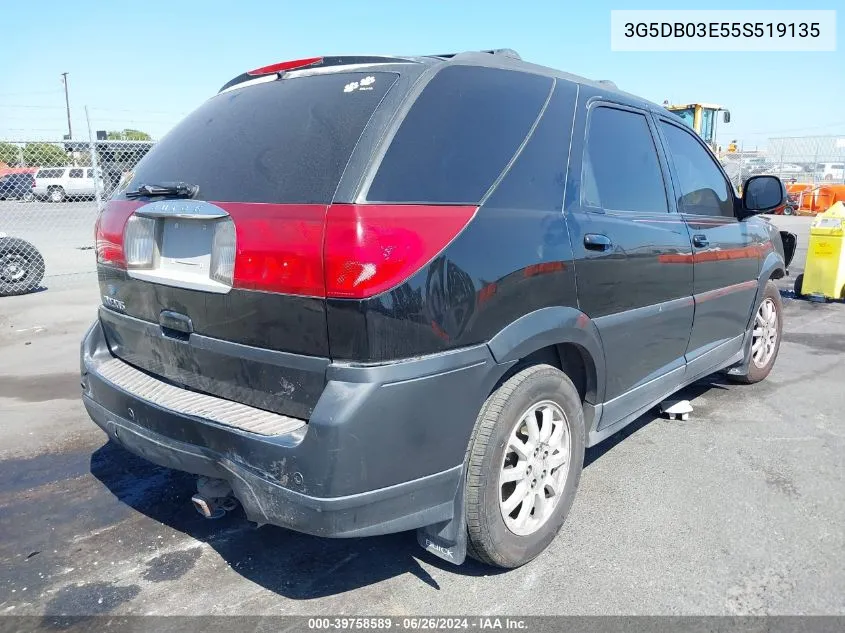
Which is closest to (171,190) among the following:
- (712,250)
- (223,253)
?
(223,253)

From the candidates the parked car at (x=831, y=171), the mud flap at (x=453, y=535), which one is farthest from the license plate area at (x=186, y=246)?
the parked car at (x=831, y=171)

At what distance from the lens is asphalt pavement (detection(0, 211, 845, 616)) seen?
2.53 metres

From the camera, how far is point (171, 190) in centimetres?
251

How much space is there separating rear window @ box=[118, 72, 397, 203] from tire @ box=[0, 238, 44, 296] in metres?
6.81

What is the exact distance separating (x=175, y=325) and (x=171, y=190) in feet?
1.68

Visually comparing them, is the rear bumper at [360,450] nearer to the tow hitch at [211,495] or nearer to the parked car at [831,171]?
the tow hitch at [211,495]

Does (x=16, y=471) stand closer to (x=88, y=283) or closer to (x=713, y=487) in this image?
(x=713, y=487)

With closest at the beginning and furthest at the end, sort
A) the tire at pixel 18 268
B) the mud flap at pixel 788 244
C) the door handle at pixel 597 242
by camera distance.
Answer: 1. the door handle at pixel 597 242
2. the mud flap at pixel 788 244
3. the tire at pixel 18 268

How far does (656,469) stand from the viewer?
3.67 meters

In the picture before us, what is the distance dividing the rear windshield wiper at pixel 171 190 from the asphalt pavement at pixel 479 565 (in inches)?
59.7

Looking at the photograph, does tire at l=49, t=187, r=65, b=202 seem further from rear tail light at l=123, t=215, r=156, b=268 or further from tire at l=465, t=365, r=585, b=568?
tire at l=465, t=365, r=585, b=568

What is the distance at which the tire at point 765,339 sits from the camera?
197 inches

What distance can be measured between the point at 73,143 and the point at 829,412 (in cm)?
956

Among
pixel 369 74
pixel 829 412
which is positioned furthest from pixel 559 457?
pixel 829 412
